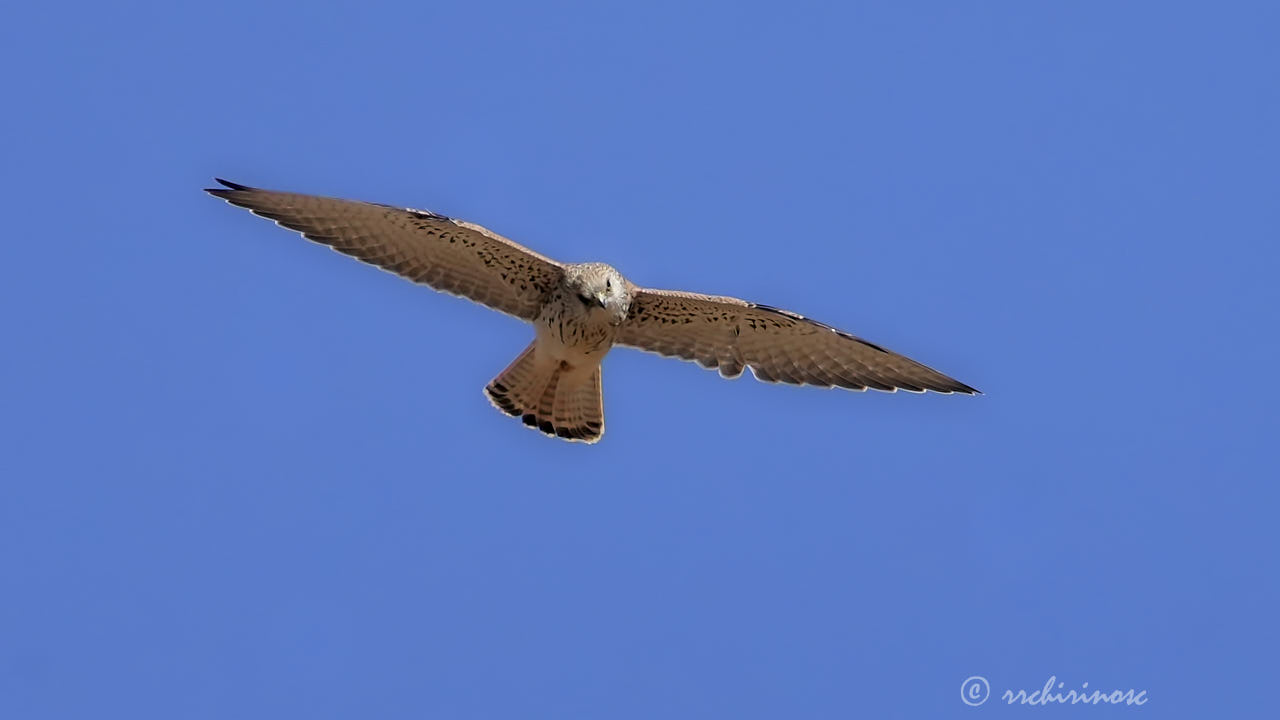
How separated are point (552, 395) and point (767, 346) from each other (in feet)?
6.33

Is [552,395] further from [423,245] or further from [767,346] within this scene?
[767,346]

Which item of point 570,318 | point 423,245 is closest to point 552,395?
point 570,318

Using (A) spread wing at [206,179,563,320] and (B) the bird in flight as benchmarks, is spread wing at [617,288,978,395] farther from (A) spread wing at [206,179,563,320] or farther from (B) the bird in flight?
(A) spread wing at [206,179,563,320]

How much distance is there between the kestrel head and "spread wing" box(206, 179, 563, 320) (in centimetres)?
25

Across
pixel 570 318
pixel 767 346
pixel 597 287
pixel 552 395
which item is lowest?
pixel 552 395

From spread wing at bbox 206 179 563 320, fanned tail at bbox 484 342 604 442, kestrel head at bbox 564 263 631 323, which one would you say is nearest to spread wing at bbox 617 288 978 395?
kestrel head at bbox 564 263 631 323

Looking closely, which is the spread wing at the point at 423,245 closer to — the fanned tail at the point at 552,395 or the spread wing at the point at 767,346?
the fanned tail at the point at 552,395

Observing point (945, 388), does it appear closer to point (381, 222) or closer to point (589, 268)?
point (589, 268)

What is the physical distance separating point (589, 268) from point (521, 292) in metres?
0.83

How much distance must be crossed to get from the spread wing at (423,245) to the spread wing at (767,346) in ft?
3.17

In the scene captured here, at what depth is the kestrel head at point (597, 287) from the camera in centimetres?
1552

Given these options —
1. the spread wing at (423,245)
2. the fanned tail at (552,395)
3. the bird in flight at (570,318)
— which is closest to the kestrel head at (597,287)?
the bird in flight at (570,318)

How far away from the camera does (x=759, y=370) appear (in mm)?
16750

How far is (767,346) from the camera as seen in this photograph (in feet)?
54.6
